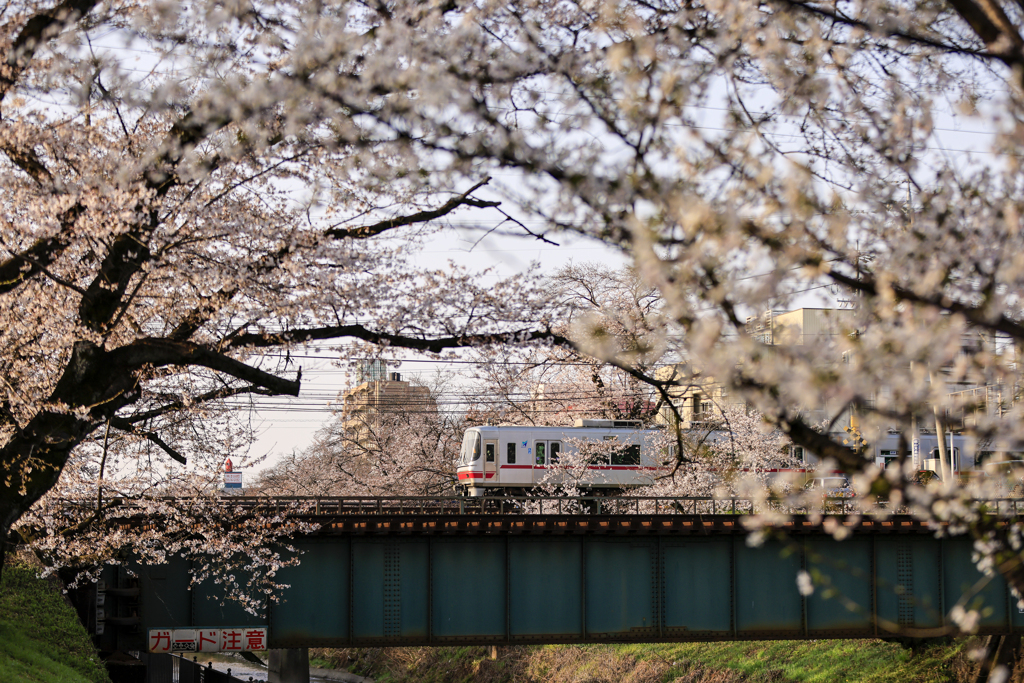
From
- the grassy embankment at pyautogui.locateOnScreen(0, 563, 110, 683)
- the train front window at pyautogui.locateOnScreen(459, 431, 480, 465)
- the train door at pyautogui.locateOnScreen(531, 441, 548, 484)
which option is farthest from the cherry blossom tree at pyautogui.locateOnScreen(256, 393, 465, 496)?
the grassy embankment at pyautogui.locateOnScreen(0, 563, 110, 683)

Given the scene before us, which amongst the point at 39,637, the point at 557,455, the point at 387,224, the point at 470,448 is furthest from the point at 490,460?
the point at 387,224

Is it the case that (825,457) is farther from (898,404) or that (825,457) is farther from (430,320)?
(430,320)

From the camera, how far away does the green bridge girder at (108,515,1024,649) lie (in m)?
20.5

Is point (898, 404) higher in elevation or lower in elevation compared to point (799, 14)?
lower

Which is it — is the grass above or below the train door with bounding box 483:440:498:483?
below

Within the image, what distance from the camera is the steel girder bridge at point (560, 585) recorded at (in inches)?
804

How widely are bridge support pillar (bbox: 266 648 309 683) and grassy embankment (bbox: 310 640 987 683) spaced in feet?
34.5

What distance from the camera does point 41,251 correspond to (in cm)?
1012

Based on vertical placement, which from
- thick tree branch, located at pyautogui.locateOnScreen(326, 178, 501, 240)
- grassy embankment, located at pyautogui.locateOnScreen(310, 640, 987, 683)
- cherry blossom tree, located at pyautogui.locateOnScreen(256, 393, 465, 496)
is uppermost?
thick tree branch, located at pyautogui.locateOnScreen(326, 178, 501, 240)

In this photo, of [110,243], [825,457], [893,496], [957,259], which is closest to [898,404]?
[893,496]

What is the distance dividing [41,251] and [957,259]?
9371 millimetres

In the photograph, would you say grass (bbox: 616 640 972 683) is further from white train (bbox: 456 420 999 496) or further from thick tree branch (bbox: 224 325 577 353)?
thick tree branch (bbox: 224 325 577 353)

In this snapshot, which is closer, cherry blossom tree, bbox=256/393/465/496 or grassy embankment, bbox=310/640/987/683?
grassy embankment, bbox=310/640/987/683

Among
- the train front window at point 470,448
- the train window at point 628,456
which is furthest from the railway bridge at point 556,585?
the train window at point 628,456
